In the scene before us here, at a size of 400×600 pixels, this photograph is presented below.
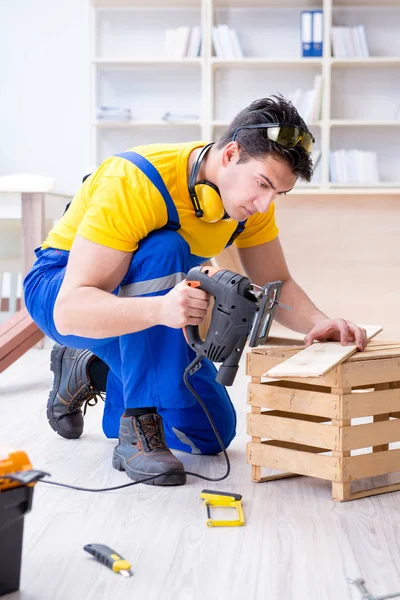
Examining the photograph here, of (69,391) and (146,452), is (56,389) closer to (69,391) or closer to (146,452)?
(69,391)

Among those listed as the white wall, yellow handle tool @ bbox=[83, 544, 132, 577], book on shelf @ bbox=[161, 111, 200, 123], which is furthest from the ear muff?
the white wall

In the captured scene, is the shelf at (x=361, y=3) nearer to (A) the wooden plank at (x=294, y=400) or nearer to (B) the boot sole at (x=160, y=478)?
(A) the wooden plank at (x=294, y=400)

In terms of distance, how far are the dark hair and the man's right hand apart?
0.33m

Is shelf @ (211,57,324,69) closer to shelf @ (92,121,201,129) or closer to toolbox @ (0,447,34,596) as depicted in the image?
shelf @ (92,121,201,129)

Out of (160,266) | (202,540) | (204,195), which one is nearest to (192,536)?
(202,540)

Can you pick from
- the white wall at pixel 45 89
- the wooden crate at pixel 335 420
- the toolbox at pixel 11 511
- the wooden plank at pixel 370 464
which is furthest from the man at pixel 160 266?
the white wall at pixel 45 89

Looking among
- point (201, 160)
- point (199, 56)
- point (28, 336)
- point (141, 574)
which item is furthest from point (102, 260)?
point (199, 56)

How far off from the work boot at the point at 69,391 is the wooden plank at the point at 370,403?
0.76 m

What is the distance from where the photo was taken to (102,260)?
1.61 m

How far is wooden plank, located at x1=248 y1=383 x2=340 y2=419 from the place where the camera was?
5.18ft

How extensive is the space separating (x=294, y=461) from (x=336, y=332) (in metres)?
0.34

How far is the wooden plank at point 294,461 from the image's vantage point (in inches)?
62.9

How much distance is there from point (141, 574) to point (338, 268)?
2.51m

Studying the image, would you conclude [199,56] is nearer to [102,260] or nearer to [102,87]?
[102,87]
